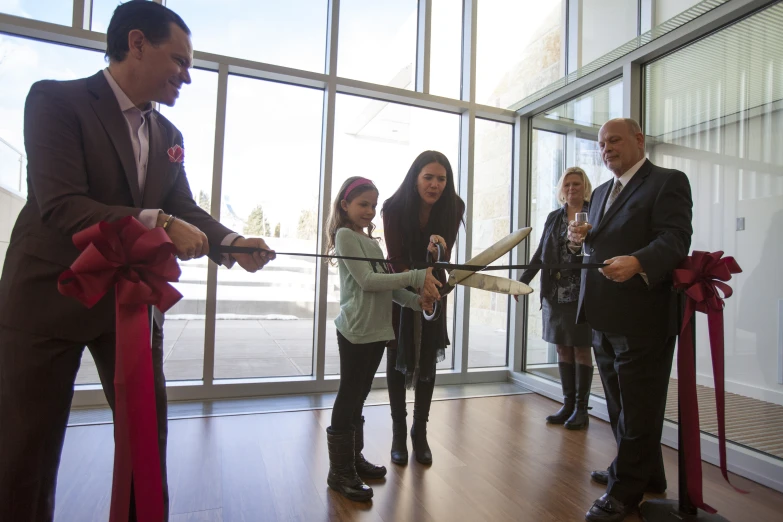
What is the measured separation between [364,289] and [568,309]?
68.7 inches

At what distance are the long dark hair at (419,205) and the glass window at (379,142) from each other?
4.22ft

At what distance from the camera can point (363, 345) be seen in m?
1.99

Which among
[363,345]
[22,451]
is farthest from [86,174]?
[363,345]

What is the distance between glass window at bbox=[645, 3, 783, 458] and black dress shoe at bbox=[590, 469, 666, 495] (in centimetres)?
70

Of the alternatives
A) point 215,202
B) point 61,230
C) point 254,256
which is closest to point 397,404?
point 254,256

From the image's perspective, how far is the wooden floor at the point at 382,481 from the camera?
1891 mm

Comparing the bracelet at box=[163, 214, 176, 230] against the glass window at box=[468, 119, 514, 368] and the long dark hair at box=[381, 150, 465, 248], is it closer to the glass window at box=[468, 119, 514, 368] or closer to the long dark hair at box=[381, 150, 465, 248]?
the long dark hair at box=[381, 150, 465, 248]

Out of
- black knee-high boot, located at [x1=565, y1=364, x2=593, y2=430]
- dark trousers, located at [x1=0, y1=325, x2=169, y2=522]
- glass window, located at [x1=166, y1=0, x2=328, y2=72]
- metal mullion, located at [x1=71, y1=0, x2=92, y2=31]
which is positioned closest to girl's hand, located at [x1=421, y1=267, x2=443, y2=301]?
dark trousers, located at [x1=0, y1=325, x2=169, y2=522]

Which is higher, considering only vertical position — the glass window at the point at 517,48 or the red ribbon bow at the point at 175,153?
the glass window at the point at 517,48

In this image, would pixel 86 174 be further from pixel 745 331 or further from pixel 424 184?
pixel 745 331

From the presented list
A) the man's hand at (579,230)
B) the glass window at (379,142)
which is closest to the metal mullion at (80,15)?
the glass window at (379,142)

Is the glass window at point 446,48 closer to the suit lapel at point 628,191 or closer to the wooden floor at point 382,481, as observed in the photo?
the suit lapel at point 628,191

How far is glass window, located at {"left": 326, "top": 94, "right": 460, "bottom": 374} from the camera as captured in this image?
3.83 m

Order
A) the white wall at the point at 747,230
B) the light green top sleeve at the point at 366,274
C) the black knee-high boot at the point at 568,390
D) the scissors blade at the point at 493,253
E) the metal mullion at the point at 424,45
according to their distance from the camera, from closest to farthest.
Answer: the scissors blade at the point at 493,253 → the light green top sleeve at the point at 366,274 → the white wall at the point at 747,230 → the black knee-high boot at the point at 568,390 → the metal mullion at the point at 424,45
